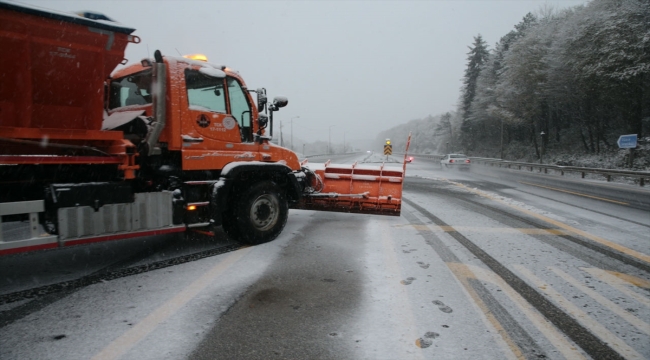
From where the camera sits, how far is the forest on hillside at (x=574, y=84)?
24.5 m

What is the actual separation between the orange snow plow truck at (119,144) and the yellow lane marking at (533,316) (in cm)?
303

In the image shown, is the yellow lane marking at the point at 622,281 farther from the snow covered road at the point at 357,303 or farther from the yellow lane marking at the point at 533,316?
the yellow lane marking at the point at 533,316

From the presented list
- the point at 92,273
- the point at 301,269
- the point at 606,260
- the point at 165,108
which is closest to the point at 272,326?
the point at 301,269

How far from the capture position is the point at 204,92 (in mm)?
5309

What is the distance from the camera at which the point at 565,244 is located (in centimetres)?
588

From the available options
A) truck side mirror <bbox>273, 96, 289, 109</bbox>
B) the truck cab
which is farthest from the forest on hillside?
the truck cab

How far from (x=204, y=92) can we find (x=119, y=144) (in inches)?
56.0

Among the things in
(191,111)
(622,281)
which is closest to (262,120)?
(191,111)

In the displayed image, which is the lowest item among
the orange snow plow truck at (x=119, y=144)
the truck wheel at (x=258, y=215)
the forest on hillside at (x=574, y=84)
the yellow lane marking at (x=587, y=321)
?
the yellow lane marking at (x=587, y=321)

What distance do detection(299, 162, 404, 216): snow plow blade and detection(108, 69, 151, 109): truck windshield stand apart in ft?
10.6

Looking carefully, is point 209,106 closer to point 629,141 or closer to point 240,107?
point 240,107

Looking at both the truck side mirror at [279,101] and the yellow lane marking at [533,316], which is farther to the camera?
the truck side mirror at [279,101]

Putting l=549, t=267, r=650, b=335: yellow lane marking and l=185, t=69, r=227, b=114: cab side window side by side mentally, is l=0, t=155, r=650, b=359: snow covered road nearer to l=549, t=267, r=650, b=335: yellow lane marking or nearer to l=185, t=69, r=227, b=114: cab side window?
l=549, t=267, r=650, b=335: yellow lane marking

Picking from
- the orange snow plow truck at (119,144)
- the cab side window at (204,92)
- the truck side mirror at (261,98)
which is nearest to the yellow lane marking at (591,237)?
the orange snow plow truck at (119,144)
